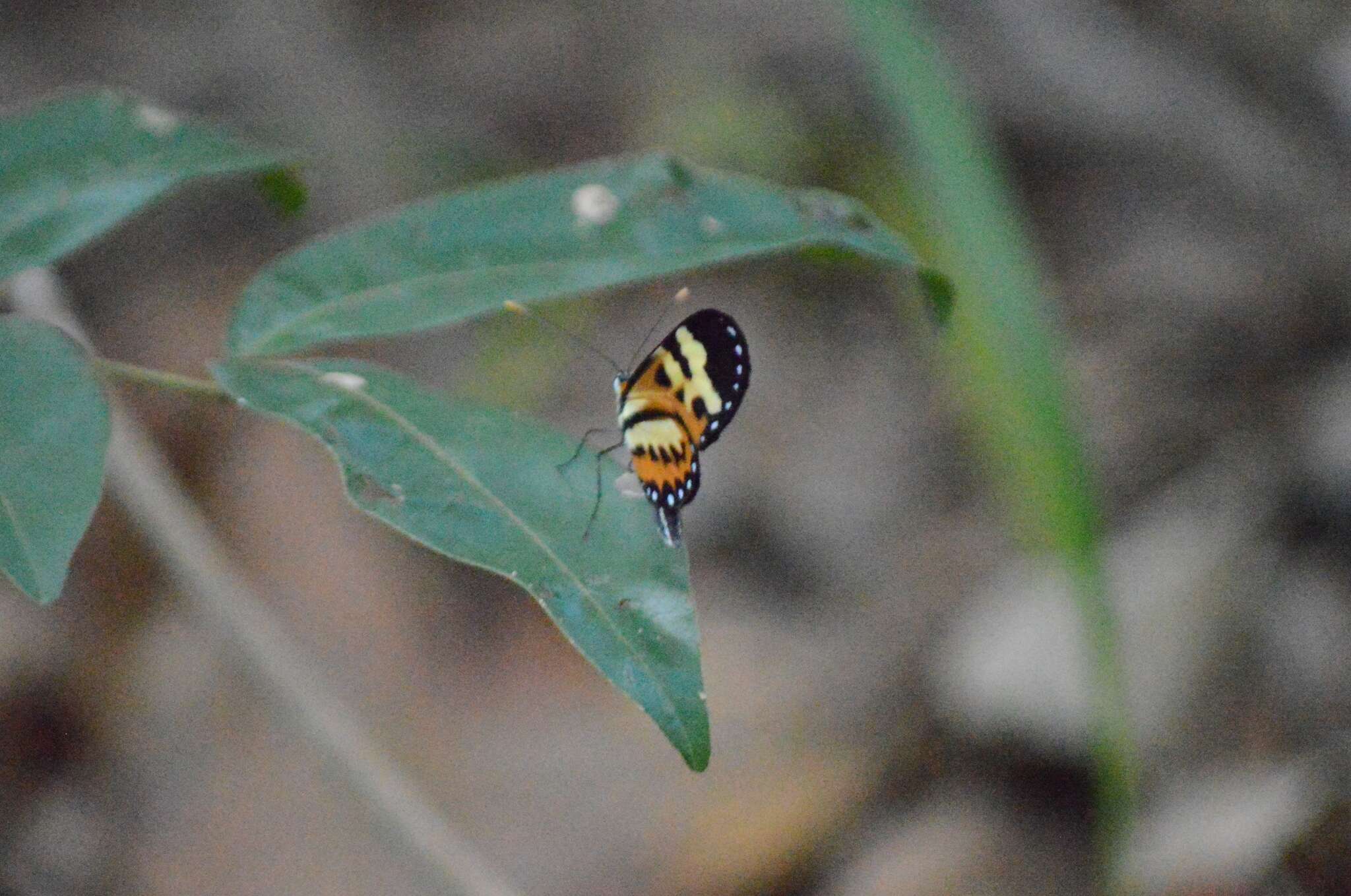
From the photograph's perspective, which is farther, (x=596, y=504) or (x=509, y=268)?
(x=509, y=268)

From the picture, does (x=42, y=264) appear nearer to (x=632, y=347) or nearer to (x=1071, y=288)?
(x=632, y=347)

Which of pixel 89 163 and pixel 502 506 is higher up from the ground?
pixel 89 163

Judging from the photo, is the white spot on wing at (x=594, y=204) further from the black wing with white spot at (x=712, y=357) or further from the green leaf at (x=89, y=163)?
the green leaf at (x=89, y=163)

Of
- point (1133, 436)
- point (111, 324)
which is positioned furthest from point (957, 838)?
point (111, 324)

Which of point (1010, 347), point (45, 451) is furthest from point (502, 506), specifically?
point (1010, 347)

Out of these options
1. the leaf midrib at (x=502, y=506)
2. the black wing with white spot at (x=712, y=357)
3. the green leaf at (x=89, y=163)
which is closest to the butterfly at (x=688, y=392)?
the black wing with white spot at (x=712, y=357)

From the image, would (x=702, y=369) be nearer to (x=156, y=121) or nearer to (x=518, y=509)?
(x=518, y=509)

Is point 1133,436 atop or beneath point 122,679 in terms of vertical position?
atop
